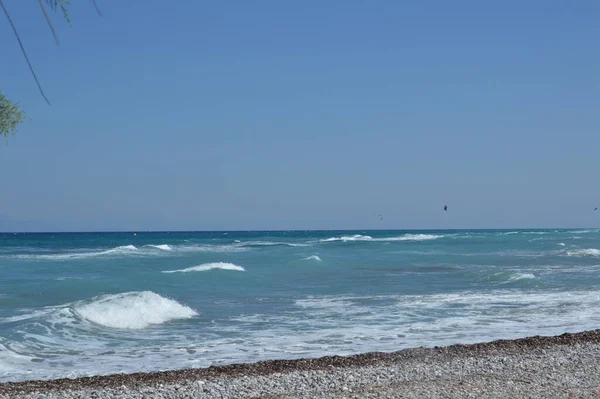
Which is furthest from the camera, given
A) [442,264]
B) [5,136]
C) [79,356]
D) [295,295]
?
[442,264]

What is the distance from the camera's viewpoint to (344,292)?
2195cm

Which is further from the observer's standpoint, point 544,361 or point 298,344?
point 298,344

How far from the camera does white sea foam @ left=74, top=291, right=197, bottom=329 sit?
15.8 metres

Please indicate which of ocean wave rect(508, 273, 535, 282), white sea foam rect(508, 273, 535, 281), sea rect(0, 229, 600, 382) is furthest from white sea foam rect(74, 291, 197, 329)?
white sea foam rect(508, 273, 535, 281)

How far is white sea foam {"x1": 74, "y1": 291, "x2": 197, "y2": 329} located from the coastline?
251 inches

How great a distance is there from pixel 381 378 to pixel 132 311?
29.5ft

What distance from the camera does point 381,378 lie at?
8828mm

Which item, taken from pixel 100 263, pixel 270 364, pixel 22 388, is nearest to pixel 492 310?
pixel 270 364

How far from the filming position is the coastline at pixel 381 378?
8.09 metres

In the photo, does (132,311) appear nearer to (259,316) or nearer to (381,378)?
(259,316)

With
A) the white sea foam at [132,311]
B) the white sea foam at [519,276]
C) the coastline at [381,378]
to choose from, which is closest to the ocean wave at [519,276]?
the white sea foam at [519,276]

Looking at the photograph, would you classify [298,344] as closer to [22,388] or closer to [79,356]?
[79,356]

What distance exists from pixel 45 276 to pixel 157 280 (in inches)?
200

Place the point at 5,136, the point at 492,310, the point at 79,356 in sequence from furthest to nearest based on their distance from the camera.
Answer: the point at 492,310 → the point at 79,356 → the point at 5,136
